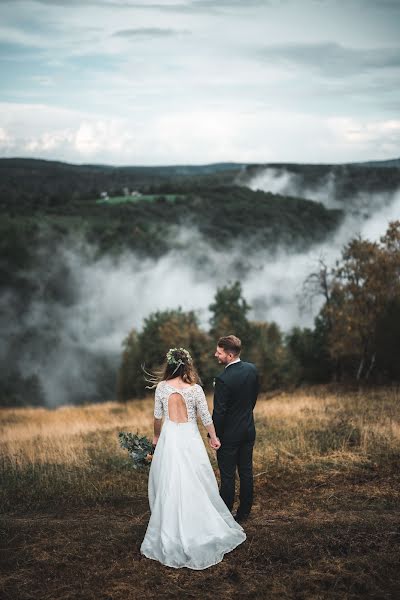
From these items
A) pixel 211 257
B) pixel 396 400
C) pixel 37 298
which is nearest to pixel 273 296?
pixel 211 257

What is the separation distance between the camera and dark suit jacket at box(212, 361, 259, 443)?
5.75 m

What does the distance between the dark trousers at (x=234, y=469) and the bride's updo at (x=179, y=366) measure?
99 cm

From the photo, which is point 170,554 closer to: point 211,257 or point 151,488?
point 151,488

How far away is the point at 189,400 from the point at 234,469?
1.14m

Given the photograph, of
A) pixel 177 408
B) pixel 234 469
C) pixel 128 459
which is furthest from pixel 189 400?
pixel 128 459

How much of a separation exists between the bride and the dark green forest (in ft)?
61.4

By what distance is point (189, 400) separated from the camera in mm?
5523

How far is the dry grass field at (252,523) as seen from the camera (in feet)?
15.5

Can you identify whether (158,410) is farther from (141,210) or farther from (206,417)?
(141,210)

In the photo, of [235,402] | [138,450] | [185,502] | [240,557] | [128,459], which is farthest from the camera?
[128,459]

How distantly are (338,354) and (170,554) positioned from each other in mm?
22499

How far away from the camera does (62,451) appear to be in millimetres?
9664

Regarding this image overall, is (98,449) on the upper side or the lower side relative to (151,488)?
lower

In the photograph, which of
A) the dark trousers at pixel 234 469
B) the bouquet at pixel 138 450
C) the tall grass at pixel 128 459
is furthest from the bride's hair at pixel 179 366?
the tall grass at pixel 128 459
